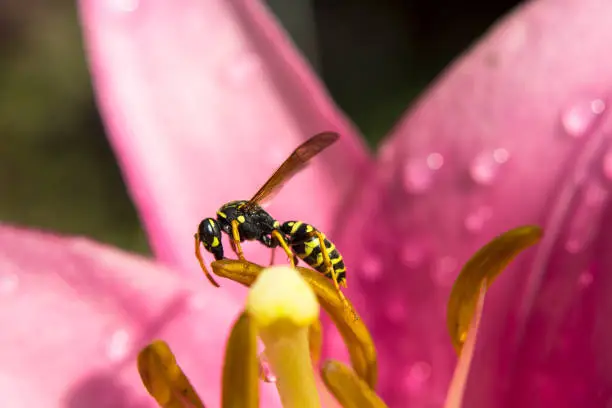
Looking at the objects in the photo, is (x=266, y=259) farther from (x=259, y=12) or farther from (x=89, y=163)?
(x=89, y=163)

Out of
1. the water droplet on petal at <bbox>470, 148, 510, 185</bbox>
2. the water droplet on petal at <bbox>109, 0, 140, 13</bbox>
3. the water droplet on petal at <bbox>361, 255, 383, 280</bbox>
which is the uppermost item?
the water droplet on petal at <bbox>109, 0, 140, 13</bbox>

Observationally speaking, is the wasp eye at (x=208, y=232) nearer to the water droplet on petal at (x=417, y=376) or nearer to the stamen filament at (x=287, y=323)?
the stamen filament at (x=287, y=323)

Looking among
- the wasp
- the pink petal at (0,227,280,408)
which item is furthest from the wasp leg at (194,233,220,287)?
the pink petal at (0,227,280,408)

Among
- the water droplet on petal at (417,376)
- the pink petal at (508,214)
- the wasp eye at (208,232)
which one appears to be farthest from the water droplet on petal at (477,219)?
the wasp eye at (208,232)

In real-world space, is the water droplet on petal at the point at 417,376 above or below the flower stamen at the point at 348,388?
below

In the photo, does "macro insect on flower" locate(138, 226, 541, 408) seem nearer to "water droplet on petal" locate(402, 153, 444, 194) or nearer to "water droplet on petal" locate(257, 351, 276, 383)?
"water droplet on petal" locate(257, 351, 276, 383)

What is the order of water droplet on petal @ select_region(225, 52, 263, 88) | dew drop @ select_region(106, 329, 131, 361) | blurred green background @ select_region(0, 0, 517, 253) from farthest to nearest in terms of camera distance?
blurred green background @ select_region(0, 0, 517, 253) → water droplet on petal @ select_region(225, 52, 263, 88) → dew drop @ select_region(106, 329, 131, 361)
